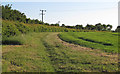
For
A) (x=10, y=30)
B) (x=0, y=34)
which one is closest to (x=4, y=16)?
(x=10, y=30)

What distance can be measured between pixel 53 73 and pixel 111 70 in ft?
9.30

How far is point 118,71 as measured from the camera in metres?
6.91

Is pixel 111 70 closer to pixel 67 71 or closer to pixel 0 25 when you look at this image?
pixel 67 71

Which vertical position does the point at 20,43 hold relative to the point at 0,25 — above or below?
below

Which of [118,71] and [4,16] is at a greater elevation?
[4,16]

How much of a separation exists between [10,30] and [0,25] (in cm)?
201

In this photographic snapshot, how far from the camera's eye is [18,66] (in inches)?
291

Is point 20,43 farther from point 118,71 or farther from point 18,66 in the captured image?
point 118,71

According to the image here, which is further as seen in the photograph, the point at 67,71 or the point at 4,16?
the point at 4,16

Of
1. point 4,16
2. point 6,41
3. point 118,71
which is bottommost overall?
point 118,71

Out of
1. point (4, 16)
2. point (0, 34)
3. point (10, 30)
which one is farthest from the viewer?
point (4, 16)

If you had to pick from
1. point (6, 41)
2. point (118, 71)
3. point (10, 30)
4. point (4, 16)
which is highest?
point (4, 16)

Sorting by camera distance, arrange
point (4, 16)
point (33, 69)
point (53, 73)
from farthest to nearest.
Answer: point (4, 16)
point (33, 69)
point (53, 73)

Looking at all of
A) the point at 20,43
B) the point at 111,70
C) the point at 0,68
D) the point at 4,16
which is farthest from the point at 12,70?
the point at 4,16
